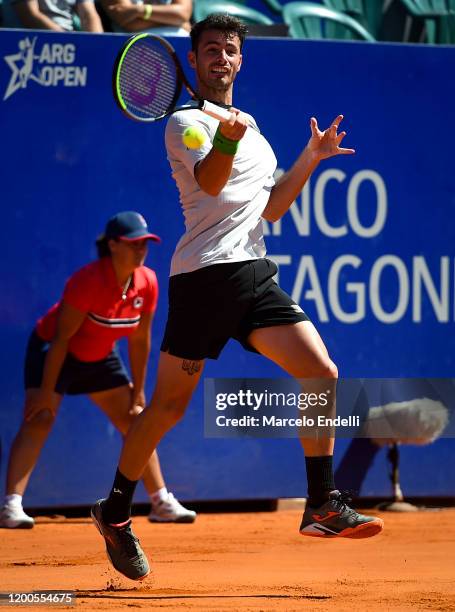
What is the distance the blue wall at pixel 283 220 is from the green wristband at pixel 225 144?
272 cm

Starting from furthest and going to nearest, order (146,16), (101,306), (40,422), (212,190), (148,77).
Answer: (146,16) < (40,422) < (101,306) < (148,77) < (212,190)

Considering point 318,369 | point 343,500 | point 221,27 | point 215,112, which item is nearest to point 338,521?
point 343,500

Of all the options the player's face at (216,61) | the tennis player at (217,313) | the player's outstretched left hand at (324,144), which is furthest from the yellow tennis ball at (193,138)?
the player's outstretched left hand at (324,144)

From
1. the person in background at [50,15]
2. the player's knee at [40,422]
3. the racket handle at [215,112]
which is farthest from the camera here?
the person in background at [50,15]

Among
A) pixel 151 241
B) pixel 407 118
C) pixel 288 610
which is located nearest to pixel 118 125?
pixel 151 241

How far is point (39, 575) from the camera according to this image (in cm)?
470

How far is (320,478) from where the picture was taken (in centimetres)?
413

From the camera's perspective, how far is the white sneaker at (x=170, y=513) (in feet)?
20.8

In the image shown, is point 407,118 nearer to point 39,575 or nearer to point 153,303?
point 153,303

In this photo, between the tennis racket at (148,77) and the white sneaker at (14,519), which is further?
the white sneaker at (14,519)

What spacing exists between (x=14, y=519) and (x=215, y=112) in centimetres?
307

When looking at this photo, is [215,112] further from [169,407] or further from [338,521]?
[338,521]

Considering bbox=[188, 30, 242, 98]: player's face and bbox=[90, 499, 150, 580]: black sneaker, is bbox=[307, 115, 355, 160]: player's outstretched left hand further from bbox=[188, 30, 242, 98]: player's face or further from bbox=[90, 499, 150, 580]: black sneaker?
bbox=[90, 499, 150, 580]: black sneaker

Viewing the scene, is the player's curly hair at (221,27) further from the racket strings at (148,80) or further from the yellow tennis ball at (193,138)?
the yellow tennis ball at (193,138)
